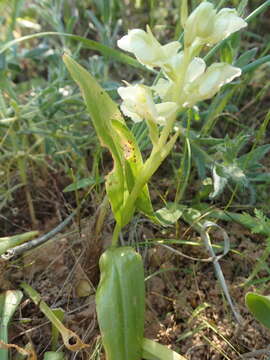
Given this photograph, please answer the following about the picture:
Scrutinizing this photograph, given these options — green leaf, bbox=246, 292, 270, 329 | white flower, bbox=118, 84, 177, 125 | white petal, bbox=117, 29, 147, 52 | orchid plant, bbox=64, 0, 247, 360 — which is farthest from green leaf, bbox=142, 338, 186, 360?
white petal, bbox=117, 29, 147, 52

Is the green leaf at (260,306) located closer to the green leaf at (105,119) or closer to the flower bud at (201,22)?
the green leaf at (105,119)

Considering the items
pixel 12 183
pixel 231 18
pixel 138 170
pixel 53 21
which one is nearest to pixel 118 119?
pixel 138 170

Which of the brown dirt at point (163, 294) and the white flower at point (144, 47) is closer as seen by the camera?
the white flower at point (144, 47)

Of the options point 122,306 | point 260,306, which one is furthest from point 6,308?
point 260,306

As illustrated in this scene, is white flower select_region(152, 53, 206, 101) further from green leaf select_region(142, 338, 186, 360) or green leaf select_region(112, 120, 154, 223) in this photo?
green leaf select_region(142, 338, 186, 360)

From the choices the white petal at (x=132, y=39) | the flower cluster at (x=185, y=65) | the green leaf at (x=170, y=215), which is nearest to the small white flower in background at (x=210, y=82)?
the flower cluster at (x=185, y=65)

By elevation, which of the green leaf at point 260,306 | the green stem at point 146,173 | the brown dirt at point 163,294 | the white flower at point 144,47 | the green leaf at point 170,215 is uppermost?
the white flower at point 144,47

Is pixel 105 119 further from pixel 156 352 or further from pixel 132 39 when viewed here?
pixel 156 352
